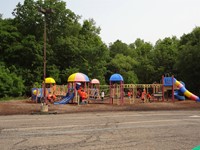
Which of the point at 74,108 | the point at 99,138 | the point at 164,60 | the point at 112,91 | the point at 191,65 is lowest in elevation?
the point at 99,138

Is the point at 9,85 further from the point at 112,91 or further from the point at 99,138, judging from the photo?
the point at 99,138

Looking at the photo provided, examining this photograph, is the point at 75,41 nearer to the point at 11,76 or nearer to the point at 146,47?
the point at 11,76

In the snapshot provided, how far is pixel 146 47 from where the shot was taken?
101 meters

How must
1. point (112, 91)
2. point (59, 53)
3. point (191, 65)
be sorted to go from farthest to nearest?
point (59, 53), point (191, 65), point (112, 91)

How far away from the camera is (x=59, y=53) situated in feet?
183

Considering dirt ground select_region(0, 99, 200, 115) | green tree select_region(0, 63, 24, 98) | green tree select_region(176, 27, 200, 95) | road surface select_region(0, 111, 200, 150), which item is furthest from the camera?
green tree select_region(176, 27, 200, 95)

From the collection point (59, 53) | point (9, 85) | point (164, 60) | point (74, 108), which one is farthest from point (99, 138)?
point (164, 60)

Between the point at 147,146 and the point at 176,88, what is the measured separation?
28222 mm

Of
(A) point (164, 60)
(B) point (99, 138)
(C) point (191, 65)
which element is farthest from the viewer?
(A) point (164, 60)

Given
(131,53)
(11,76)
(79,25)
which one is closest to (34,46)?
(11,76)

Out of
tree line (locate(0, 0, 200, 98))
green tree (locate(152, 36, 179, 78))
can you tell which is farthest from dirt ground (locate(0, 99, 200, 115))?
green tree (locate(152, 36, 179, 78))

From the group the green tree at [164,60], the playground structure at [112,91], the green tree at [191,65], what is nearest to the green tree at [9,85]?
the playground structure at [112,91]

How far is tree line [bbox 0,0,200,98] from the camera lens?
1822 inches

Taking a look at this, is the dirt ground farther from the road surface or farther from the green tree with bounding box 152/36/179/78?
the green tree with bounding box 152/36/179/78
